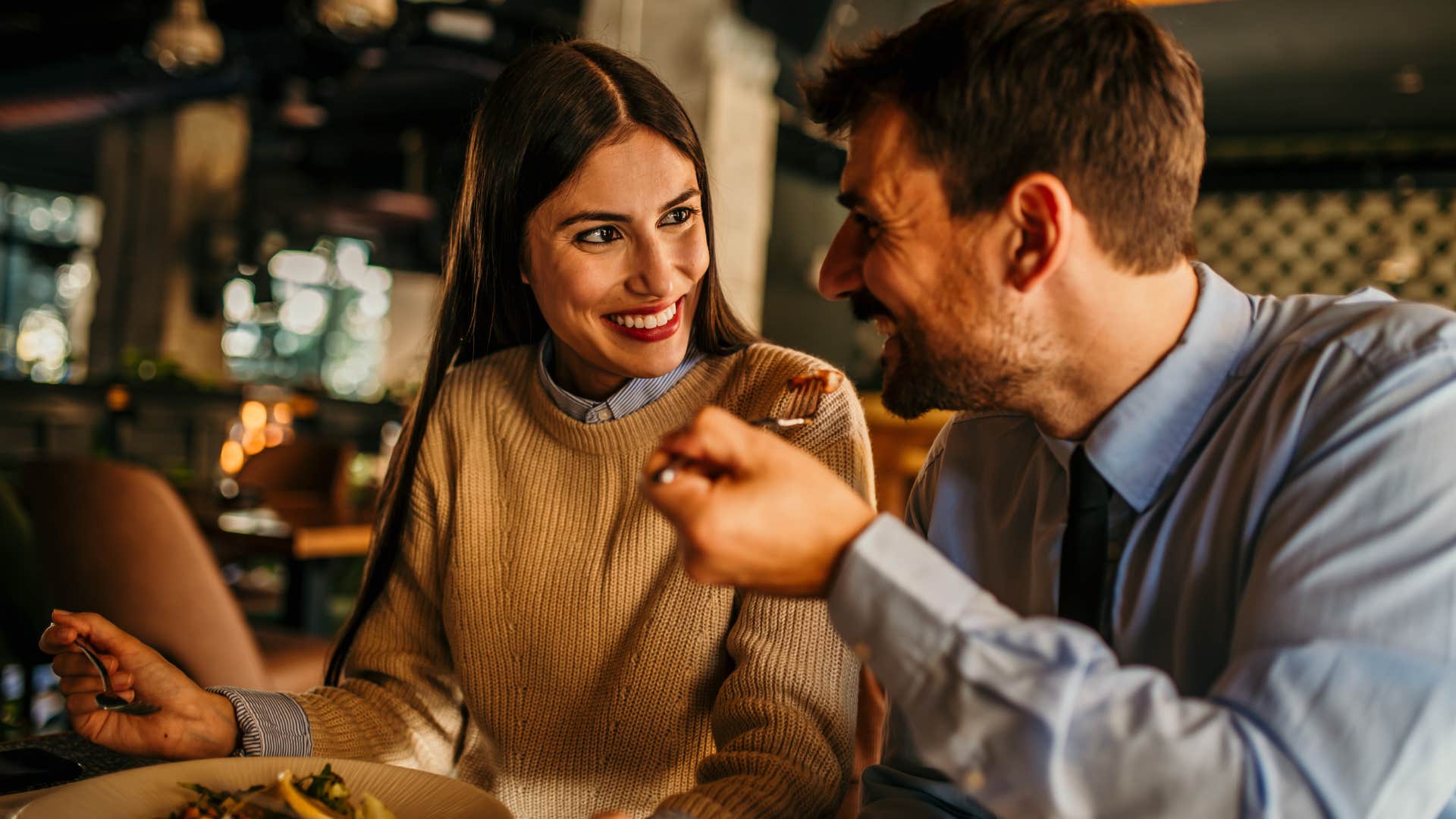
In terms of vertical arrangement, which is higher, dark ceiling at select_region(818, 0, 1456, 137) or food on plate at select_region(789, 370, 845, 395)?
dark ceiling at select_region(818, 0, 1456, 137)

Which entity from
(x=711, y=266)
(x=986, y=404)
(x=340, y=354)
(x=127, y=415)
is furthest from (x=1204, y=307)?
(x=340, y=354)

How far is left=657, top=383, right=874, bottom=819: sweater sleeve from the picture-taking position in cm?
100

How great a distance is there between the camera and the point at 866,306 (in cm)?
105

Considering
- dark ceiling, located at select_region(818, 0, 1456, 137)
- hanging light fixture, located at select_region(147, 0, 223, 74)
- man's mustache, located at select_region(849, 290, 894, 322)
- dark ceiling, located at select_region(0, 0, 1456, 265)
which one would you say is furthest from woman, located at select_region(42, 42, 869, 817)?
hanging light fixture, located at select_region(147, 0, 223, 74)

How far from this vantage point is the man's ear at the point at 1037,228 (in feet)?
2.85

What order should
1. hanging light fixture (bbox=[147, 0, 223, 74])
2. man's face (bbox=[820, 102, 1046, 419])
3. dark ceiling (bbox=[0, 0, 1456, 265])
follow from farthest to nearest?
dark ceiling (bbox=[0, 0, 1456, 265])
hanging light fixture (bbox=[147, 0, 223, 74])
man's face (bbox=[820, 102, 1046, 419])

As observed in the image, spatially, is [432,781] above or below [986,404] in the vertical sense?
below

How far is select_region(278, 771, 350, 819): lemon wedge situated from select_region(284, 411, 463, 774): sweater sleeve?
1.63ft

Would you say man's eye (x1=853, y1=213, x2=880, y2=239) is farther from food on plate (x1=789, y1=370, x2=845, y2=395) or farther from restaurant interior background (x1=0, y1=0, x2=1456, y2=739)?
restaurant interior background (x1=0, y1=0, x2=1456, y2=739)

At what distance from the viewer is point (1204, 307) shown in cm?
95

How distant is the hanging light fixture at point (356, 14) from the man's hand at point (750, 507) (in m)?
5.27

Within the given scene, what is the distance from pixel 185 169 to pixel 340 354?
6.98 metres

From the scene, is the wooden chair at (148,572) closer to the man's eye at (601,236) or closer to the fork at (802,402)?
the man's eye at (601,236)

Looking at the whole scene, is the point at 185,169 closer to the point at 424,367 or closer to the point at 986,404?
the point at 424,367
